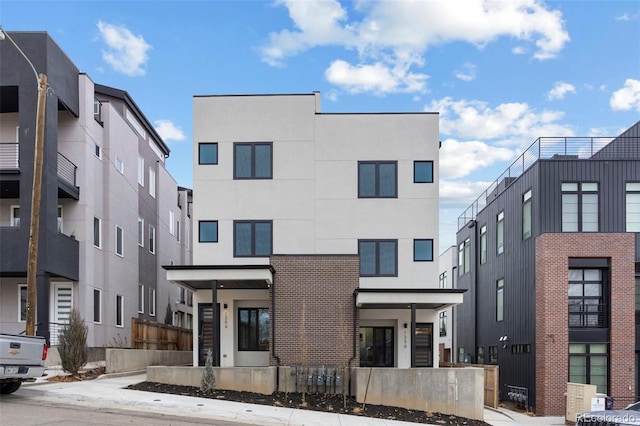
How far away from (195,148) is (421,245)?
29.9 ft

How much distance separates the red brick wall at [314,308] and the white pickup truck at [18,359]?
7860 millimetres

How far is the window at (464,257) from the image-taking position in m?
37.3

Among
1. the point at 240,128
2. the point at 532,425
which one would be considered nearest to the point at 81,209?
the point at 240,128

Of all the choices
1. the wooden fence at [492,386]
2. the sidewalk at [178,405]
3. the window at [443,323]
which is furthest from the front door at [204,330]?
the window at [443,323]

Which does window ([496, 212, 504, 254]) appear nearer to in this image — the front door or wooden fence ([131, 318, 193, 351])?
the front door

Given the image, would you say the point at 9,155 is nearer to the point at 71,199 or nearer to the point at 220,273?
the point at 71,199

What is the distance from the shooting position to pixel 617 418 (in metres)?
11.4

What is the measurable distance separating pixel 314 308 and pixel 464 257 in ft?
65.3

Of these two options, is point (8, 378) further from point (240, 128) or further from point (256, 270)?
point (240, 128)

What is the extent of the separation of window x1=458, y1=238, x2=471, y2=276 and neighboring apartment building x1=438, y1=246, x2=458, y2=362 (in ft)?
4.84

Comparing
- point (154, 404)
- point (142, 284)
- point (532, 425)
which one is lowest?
point (532, 425)

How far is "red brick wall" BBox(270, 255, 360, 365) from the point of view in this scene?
68.0 feet

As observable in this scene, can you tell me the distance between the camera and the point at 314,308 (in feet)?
68.7

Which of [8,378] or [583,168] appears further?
[583,168]
